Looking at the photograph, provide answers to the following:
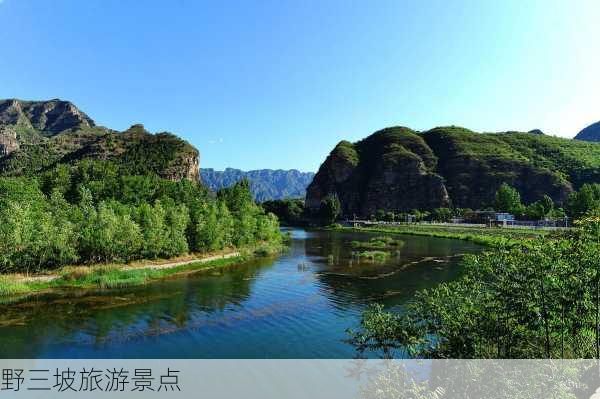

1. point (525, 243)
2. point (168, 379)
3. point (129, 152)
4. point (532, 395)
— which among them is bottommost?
point (168, 379)

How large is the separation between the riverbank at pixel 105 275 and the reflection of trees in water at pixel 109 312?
2585 mm

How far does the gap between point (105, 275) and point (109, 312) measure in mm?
14318

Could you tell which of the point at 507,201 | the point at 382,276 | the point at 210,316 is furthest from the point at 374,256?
the point at 507,201

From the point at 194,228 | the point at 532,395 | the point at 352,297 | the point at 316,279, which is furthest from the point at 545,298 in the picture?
the point at 194,228

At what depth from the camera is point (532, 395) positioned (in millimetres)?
14125

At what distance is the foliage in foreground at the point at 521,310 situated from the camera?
15414 mm

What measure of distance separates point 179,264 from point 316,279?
2212cm

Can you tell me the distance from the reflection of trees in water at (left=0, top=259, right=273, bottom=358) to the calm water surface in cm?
8

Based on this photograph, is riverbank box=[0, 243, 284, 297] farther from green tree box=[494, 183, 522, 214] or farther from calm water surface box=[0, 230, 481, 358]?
green tree box=[494, 183, 522, 214]

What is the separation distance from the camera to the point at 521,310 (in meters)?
16.1

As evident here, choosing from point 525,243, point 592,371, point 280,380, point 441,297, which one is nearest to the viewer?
point 592,371

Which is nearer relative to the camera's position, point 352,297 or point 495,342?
point 495,342

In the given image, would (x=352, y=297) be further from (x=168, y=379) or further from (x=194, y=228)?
(x=194, y=228)

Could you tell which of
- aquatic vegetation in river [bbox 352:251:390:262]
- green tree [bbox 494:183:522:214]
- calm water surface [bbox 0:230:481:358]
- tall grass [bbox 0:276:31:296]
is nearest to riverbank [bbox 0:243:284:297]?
tall grass [bbox 0:276:31:296]
